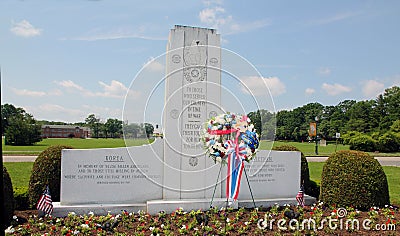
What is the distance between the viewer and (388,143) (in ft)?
139

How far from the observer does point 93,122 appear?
71.9 metres

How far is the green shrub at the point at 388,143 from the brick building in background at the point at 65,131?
170 feet

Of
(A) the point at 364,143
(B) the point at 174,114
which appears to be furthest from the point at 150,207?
(A) the point at 364,143

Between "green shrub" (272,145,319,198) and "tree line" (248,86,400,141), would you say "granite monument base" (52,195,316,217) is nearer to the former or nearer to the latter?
"green shrub" (272,145,319,198)

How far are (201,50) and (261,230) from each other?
3.94 m

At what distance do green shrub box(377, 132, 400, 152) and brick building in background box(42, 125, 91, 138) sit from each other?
5173cm

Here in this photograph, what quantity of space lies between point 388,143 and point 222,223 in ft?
136

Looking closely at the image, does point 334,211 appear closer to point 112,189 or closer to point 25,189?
point 112,189

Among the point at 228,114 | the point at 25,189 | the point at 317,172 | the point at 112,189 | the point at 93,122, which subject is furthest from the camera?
the point at 93,122

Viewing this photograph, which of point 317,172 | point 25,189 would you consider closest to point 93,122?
point 317,172

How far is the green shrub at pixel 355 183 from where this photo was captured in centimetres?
791

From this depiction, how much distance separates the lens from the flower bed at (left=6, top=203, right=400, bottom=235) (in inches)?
251

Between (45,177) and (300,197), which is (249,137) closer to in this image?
(300,197)

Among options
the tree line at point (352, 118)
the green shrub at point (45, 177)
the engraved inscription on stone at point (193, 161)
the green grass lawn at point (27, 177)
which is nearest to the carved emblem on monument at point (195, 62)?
the engraved inscription on stone at point (193, 161)
